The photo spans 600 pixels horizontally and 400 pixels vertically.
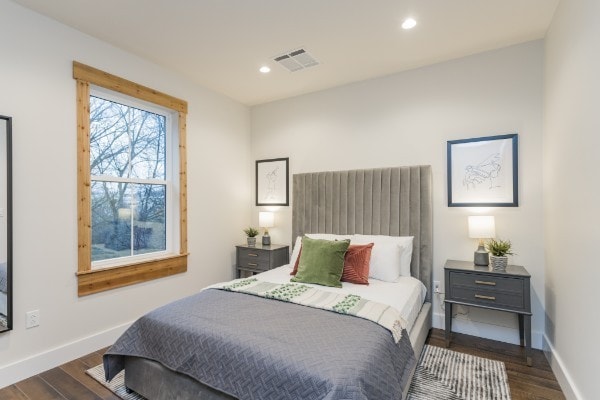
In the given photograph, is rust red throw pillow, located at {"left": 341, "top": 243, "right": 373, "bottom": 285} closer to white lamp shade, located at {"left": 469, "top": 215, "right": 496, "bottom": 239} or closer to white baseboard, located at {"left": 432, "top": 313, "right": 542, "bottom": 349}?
white lamp shade, located at {"left": 469, "top": 215, "right": 496, "bottom": 239}

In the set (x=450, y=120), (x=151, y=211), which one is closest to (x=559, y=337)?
(x=450, y=120)

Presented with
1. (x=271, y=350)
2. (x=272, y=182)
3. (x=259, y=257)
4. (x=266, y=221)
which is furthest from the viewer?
(x=272, y=182)

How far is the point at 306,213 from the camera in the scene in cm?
387

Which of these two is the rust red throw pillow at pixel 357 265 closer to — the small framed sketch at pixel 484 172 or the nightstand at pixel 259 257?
the small framed sketch at pixel 484 172

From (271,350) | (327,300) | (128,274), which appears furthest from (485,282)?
(128,274)

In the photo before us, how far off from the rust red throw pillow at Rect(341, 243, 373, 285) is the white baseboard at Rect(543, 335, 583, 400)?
55.9 inches

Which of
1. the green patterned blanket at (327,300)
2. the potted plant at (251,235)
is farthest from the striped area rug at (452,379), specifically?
the potted plant at (251,235)

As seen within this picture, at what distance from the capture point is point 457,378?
2.26 m

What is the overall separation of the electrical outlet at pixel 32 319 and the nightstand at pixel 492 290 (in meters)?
3.34

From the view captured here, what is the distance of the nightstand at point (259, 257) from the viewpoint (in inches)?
149

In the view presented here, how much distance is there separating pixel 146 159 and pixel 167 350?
2.15 meters

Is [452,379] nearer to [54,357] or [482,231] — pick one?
[482,231]

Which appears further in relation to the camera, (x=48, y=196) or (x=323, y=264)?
(x=323, y=264)

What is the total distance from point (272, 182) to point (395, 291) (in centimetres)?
231
